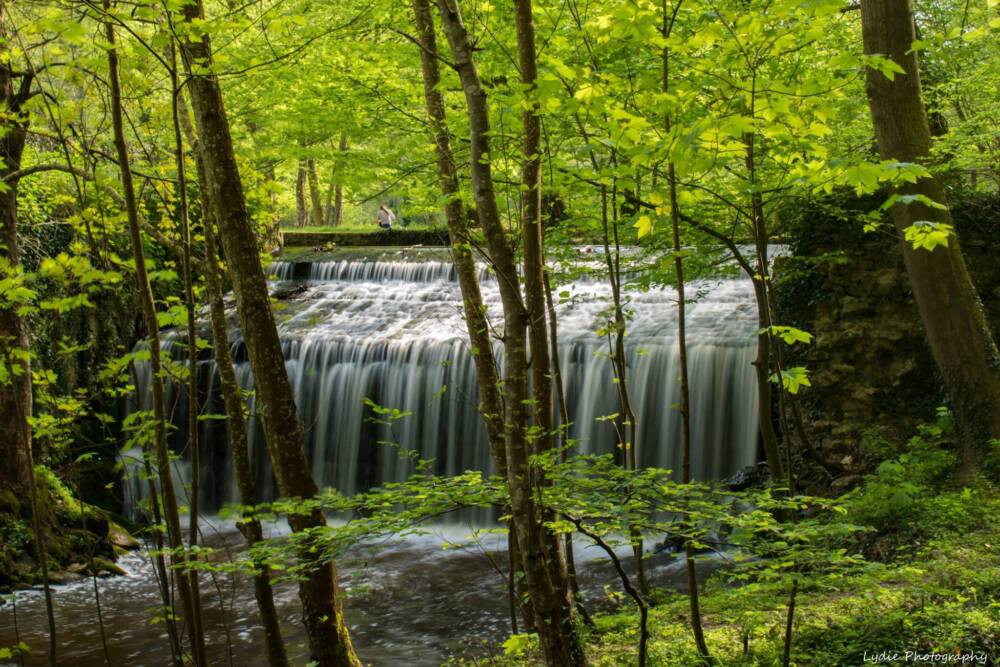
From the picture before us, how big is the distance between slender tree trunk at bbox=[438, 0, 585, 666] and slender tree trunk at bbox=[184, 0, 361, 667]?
1.55 m

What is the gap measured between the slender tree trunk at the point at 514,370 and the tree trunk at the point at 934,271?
4.42m

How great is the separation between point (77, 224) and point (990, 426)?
6.77 meters

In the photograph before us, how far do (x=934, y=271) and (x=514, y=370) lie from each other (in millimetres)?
4792

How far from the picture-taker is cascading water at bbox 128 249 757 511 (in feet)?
30.9

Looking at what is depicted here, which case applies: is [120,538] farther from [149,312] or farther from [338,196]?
[338,196]

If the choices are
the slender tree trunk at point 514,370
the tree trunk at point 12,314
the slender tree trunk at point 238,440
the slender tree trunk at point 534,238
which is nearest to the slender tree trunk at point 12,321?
the tree trunk at point 12,314

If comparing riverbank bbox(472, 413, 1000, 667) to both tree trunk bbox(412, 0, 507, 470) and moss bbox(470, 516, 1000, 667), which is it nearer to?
moss bbox(470, 516, 1000, 667)

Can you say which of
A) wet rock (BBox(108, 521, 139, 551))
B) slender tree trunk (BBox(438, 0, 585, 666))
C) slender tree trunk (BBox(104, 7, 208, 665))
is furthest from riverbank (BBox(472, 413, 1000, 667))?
wet rock (BBox(108, 521, 139, 551))

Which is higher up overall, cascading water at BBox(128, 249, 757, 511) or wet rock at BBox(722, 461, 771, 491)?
cascading water at BBox(128, 249, 757, 511)

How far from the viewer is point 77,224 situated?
4586mm

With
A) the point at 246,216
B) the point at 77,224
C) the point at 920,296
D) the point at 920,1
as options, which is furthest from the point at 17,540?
the point at 920,1

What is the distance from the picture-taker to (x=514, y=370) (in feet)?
9.93

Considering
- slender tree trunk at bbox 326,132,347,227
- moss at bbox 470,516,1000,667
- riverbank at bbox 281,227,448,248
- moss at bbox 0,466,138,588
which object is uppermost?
slender tree trunk at bbox 326,132,347,227

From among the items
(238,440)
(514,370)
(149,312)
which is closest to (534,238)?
(514,370)
